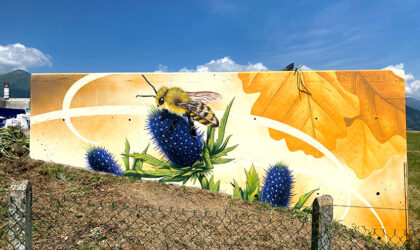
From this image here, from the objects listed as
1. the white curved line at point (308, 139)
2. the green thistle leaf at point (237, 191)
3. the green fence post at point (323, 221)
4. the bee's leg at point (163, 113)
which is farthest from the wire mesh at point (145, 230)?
the bee's leg at point (163, 113)

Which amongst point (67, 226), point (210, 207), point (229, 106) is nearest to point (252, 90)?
point (229, 106)

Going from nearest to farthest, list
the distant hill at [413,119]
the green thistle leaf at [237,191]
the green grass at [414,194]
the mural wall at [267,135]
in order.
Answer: the mural wall at [267,135], the green thistle leaf at [237,191], the green grass at [414,194], the distant hill at [413,119]

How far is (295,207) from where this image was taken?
4.42 metres

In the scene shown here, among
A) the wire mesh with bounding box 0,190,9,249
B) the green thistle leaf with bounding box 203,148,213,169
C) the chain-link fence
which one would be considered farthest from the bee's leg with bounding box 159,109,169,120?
the wire mesh with bounding box 0,190,9,249

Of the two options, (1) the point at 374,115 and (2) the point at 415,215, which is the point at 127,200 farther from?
(2) the point at 415,215

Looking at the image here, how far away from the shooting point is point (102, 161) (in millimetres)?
4840

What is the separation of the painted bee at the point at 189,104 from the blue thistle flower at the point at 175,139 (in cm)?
8

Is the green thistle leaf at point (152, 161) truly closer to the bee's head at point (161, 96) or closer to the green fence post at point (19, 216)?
the bee's head at point (161, 96)

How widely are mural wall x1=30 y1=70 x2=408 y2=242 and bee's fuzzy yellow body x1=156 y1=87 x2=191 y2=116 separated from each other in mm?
19

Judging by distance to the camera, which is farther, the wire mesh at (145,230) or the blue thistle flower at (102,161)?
the blue thistle flower at (102,161)

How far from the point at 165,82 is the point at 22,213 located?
325 centimetres

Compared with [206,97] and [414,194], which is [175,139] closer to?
[206,97]

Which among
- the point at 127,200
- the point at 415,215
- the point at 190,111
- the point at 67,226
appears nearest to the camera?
the point at 67,226

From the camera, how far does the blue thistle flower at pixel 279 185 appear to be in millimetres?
4398
